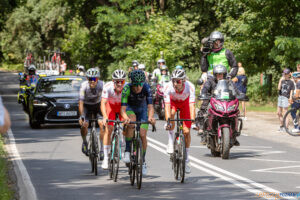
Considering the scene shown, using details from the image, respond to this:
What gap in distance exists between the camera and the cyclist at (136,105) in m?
10.2

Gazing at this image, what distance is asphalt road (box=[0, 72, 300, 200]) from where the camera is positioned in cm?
951

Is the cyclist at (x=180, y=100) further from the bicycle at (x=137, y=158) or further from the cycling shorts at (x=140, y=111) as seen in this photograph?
the bicycle at (x=137, y=158)

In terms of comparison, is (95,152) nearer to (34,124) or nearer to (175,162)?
(175,162)

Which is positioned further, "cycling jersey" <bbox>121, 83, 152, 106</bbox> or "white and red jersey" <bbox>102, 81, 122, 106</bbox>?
"white and red jersey" <bbox>102, 81, 122, 106</bbox>

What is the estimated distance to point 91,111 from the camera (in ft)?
40.5

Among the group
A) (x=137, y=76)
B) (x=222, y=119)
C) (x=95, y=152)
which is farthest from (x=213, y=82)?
(x=137, y=76)

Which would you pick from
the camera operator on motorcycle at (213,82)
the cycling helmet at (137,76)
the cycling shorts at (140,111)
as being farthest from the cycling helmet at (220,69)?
the cycling helmet at (137,76)

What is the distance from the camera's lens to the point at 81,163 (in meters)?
12.9

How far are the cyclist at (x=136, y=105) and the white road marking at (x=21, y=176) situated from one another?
1.52 meters

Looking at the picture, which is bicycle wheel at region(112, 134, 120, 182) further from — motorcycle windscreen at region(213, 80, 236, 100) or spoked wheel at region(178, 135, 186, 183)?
motorcycle windscreen at region(213, 80, 236, 100)

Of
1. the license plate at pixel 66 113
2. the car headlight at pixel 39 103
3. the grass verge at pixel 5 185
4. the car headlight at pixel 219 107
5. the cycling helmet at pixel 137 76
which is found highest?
the cycling helmet at pixel 137 76

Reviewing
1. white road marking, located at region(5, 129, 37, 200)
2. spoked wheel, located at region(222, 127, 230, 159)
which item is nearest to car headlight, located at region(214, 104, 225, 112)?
spoked wheel, located at region(222, 127, 230, 159)

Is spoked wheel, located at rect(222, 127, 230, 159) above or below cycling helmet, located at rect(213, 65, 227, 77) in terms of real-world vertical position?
below

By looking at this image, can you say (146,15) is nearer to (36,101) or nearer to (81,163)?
(36,101)
